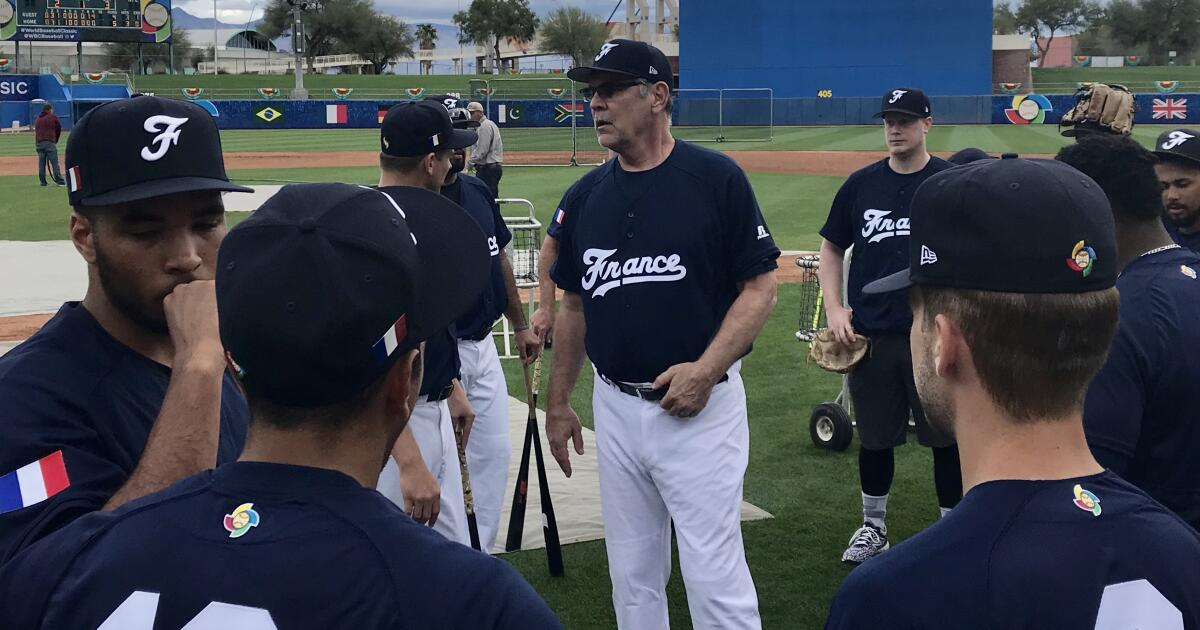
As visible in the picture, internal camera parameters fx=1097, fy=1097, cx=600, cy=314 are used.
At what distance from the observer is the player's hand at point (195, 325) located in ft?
7.06

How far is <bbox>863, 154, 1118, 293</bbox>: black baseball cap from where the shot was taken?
6.01ft

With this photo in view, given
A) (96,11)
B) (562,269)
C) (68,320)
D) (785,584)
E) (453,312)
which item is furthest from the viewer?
(96,11)

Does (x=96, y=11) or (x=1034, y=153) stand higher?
(x=96, y=11)

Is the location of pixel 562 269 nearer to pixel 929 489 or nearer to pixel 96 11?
pixel 929 489

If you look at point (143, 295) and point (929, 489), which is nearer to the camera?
point (143, 295)

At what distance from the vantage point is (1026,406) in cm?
187

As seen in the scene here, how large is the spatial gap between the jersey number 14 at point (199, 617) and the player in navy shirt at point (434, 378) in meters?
2.98

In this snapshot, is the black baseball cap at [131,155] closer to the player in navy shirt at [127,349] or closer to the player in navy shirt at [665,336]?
the player in navy shirt at [127,349]

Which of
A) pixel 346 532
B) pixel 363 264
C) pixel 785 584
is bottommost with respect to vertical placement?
pixel 785 584

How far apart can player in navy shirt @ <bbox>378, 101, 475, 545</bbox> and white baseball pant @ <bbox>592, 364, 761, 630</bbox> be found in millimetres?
772

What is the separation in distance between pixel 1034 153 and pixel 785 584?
96.4 feet

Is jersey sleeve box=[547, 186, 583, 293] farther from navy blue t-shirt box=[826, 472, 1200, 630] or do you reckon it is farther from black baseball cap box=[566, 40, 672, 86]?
navy blue t-shirt box=[826, 472, 1200, 630]

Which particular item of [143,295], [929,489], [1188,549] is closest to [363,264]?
[143,295]

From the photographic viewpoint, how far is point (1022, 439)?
1865 millimetres
